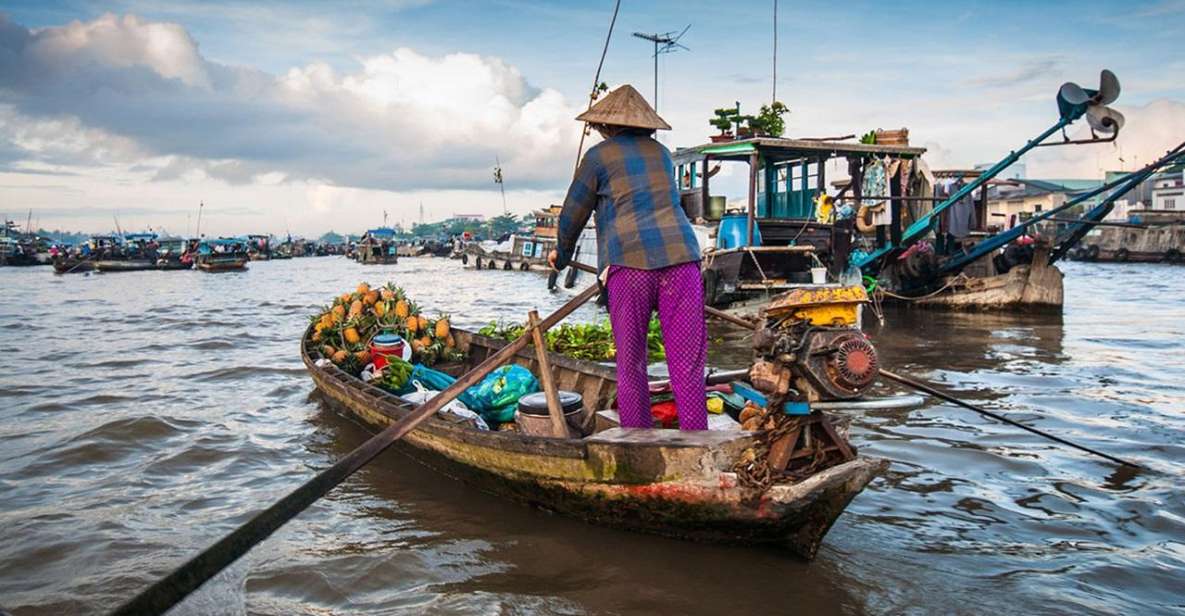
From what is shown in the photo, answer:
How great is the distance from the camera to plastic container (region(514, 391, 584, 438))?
431 cm

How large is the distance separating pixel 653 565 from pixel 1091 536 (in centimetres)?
216

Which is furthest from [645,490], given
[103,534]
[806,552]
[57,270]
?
[57,270]

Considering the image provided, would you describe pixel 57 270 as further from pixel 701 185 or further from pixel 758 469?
pixel 758 469

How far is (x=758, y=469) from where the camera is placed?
9.99 feet

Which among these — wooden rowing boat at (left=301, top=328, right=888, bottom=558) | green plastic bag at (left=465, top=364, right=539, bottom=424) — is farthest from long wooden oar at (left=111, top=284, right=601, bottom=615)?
green plastic bag at (left=465, top=364, right=539, bottom=424)

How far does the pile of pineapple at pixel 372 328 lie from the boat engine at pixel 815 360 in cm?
433

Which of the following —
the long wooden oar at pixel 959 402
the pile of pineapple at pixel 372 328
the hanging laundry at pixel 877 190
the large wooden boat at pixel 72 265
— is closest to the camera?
the long wooden oar at pixel 959 402

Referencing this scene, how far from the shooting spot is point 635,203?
12.0 feet

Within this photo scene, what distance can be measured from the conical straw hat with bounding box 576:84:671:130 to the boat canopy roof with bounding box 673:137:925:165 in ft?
26.1

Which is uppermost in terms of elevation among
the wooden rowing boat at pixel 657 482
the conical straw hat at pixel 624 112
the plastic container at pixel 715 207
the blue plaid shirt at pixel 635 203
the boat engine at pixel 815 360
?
the plastic container at pixel 715 207

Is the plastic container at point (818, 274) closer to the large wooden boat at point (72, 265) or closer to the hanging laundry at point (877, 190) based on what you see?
the hanging laundry at point (877, 190)

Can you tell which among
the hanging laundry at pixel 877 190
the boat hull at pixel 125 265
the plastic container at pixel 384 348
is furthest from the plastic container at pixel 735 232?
the boat hull at pixel 125 265

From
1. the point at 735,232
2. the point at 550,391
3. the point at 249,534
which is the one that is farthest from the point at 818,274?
the point at 249,534

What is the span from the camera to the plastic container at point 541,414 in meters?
4.31
